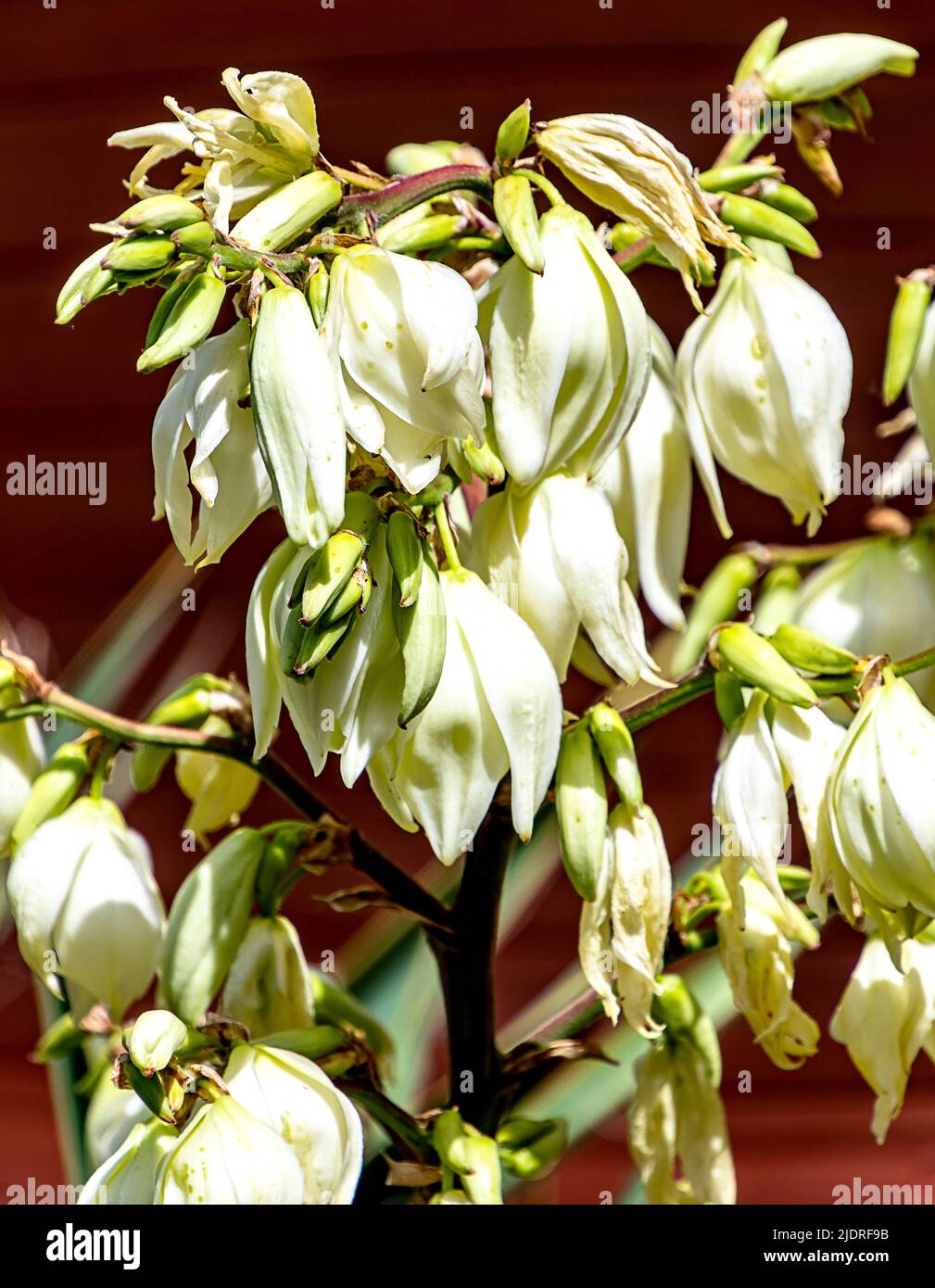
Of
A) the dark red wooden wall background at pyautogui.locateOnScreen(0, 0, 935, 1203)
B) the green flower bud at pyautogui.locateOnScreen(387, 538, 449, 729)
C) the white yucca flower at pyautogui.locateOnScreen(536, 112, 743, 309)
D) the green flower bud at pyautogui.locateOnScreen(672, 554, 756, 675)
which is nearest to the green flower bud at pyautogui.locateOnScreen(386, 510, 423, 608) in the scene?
the green flower bud at pyautogui.locateOnScreen(387, 538, 449, 729)

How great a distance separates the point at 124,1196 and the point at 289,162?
0.29 meters

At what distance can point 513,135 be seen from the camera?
1.21ft

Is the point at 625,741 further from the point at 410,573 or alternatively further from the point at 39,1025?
the point at 39,1025

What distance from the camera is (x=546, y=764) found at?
1.22ft

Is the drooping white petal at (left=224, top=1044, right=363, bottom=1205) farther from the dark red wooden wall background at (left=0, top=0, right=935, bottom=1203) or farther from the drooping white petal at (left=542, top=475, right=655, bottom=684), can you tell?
the dark red wooden wall background at (left=0, top=0, right=935, bottom=1203)

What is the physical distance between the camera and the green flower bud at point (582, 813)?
380mm

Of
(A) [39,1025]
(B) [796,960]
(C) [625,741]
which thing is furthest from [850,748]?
(A) [39,1025]

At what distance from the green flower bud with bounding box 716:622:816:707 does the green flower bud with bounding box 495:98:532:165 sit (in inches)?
6.0

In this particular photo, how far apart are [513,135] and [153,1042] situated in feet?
0.86

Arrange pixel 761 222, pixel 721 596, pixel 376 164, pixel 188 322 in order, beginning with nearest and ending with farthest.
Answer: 1. pixel 188 322
2. pixel 761 222
3. pixel 721 596
4. pixel 376 164

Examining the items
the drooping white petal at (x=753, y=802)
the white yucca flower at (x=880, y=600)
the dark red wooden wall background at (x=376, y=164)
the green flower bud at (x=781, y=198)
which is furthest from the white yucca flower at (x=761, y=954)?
the dark red wooden wall background at (x=376, y=164)

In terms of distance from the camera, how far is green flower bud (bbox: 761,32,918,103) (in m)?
0.46

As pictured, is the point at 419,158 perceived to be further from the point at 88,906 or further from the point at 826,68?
the point at 88,906

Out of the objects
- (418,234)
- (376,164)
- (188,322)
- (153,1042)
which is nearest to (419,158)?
(418,234)
